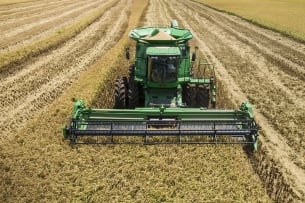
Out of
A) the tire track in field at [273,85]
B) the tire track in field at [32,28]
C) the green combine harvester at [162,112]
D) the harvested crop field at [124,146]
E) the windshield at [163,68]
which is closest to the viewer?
the harvested crop field at [124,146]

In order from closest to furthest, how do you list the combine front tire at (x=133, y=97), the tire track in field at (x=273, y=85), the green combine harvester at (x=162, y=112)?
the green combine harvester at (x=162, y=112)
the combine front tire at (x=133, y=97)
the tire track in field at (x=273, y=85)

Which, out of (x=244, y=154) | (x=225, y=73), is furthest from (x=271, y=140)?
(x=225, y=73)

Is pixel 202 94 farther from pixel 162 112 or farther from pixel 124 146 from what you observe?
pixel 124 146

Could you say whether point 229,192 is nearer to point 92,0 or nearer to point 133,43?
point 133,43

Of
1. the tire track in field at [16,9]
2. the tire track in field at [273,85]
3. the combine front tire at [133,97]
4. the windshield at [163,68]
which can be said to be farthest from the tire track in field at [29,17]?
the windshield at [163,68]

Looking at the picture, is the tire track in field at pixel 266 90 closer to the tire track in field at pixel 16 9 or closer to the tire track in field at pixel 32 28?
the tire track in field at pixel 32 28

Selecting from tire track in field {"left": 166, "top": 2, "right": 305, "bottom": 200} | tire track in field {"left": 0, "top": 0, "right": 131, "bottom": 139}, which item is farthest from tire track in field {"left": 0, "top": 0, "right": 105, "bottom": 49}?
tire track in field {"left": 166, "top": 2, "right": 305, "bottom": 200}
